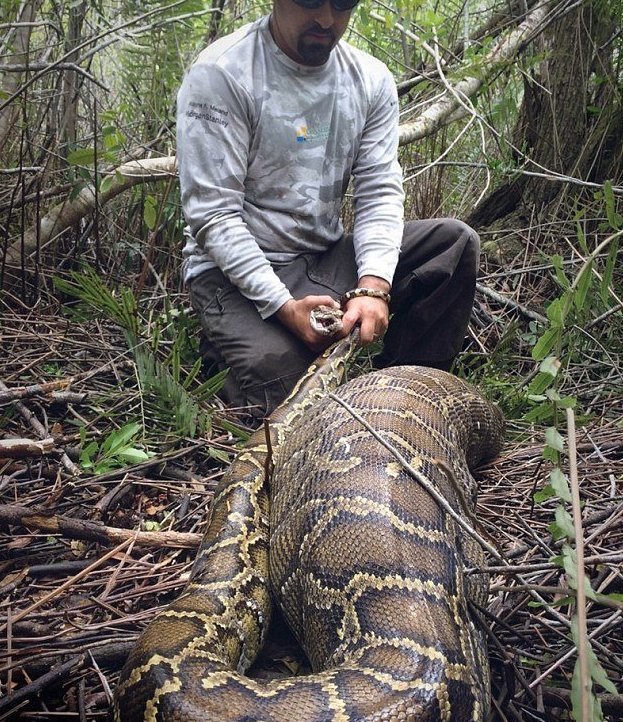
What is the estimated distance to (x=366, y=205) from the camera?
4.85 m

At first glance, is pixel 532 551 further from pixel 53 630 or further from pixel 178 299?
pixel 178 299

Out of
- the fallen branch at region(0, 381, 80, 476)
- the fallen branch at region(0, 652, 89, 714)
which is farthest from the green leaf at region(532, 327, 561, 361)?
the fallen branch at region(0, 381, 80, 476)

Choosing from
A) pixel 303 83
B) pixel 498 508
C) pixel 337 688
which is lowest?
pixel 498 508

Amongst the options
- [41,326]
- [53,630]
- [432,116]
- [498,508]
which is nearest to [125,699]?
[53,630]

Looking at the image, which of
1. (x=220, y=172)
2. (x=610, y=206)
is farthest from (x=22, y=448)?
(x=610, y=206)

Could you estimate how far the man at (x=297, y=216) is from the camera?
4.21 m

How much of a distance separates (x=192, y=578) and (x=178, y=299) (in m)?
2.91

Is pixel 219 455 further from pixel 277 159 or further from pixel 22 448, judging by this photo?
pixel 277 159

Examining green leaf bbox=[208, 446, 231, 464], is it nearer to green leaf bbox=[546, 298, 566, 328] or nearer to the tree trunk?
green leaf bbox=[546, 298, 566, 328]

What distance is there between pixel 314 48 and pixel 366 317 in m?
1.70

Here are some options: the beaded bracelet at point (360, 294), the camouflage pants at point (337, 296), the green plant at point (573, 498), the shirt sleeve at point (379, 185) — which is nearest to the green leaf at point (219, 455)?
the camouflage pants at point (337, 296)

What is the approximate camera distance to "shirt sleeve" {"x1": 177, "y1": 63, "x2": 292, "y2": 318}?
4172 mm

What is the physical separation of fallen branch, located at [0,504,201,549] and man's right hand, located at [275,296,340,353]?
60.5 inches

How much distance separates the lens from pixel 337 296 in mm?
4727
